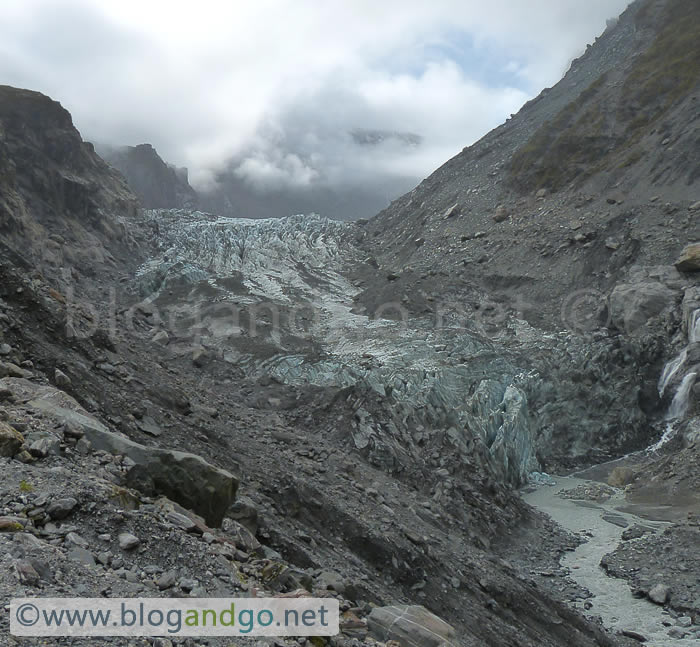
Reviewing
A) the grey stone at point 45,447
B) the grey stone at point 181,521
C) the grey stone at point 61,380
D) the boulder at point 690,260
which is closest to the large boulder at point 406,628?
the grey stone at point 181,521

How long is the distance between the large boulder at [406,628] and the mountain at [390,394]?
35 millimetres

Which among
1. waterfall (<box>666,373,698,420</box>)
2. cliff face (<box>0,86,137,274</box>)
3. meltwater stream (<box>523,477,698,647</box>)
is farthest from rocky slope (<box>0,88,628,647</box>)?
waterfall (<box>666,373,698,420</box>)

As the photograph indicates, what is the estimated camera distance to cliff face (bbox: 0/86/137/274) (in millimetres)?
31656

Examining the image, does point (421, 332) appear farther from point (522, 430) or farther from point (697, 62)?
point (697, 62)

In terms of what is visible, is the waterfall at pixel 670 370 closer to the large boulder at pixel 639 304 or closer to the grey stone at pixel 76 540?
the large boulder at pixel 639 304

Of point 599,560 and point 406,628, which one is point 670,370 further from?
point 406,628

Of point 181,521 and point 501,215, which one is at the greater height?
point 501,215

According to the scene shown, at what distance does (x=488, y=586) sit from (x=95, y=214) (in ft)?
122

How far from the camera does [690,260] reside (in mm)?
30203

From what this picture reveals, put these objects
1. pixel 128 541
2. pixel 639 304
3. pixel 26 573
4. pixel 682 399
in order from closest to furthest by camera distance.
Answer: pixel 26 573
pixel 128 541
pixel 682 399
pixel 639 304

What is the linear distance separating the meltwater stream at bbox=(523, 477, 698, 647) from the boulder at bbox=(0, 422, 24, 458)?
491 inches

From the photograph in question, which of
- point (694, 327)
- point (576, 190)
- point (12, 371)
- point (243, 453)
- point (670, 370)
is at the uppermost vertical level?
point (576, 190)

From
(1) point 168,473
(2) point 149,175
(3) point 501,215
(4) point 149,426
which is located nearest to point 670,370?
(4) point 149,426

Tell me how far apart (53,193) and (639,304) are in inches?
1426
